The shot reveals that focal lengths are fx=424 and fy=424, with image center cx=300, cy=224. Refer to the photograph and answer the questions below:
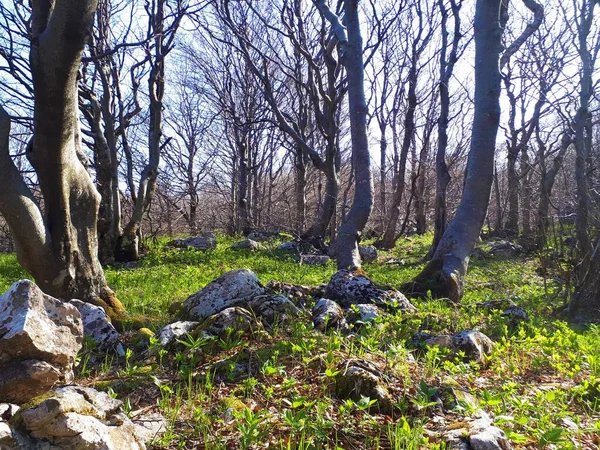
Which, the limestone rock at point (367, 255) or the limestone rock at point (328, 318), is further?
the limestone rock at point (367, 255)

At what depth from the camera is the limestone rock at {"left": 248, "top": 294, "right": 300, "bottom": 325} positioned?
390cm

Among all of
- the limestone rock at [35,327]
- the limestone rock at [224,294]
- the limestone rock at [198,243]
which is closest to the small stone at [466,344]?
the limestone rock at [224,294]

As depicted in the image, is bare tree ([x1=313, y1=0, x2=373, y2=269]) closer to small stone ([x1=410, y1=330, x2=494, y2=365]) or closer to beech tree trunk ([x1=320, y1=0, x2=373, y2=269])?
beech tree trunk ([x1=320, y1=0, x2=373, y2=269])

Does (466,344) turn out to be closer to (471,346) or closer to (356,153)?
(471,346)

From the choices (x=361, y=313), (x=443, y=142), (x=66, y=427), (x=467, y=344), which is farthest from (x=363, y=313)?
(x=443, y=142)

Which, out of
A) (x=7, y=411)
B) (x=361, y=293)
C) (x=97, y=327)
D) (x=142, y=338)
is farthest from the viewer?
(x=361, y=293)

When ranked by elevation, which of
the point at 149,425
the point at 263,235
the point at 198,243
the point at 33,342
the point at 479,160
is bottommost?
the point at 149,425

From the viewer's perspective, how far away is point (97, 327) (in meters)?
3.62

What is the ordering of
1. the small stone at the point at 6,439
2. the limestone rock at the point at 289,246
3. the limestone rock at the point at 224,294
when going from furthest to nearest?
the limestone rock at the point at 289,246 < the limestone rock at the point at 224,294 < the small stone at the point at 6,439

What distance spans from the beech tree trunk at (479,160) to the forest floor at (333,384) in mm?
963

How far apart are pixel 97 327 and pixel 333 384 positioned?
2183 mm

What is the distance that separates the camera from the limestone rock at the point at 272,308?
154 inches

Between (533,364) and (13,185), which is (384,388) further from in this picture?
(13,185)

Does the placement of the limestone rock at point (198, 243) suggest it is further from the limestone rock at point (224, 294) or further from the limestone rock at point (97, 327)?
the limestone rock at point (97, 327)
